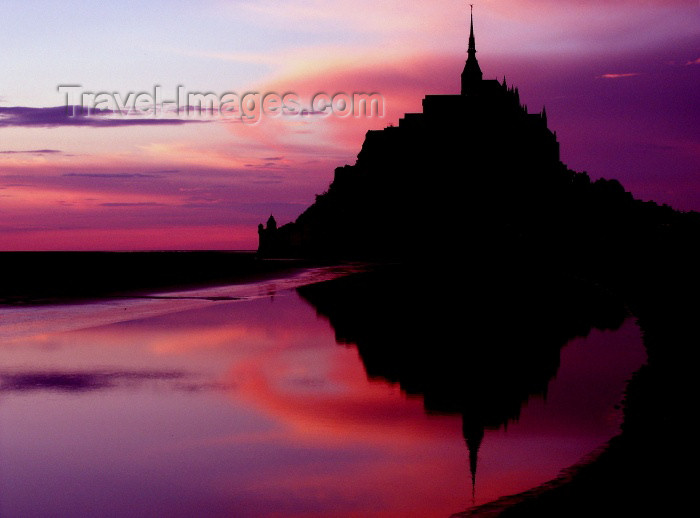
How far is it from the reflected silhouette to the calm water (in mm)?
408

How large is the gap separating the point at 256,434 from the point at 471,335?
31.9 ft

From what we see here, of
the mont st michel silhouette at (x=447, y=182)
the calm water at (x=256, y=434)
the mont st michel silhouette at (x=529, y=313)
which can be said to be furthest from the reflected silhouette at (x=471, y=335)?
the mont st michel silhouette at (x=447, y=182)

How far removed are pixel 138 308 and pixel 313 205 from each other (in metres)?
122

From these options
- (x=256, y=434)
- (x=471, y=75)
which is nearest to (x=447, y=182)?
(x=471, y=75)

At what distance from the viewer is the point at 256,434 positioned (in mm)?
10031

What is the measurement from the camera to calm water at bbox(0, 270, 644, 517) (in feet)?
25.0

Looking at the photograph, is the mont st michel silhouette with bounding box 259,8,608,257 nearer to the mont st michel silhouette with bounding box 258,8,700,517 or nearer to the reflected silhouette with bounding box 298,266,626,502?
the mont st michel silhouette with bounding box 258,8,700,517

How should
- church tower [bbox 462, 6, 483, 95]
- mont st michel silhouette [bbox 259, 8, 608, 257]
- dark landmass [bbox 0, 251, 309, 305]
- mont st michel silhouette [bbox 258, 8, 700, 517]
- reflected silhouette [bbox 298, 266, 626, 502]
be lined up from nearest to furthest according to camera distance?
mont st michel silhouette [bbox 258, 8, 700, 517] → reflected silhouette [bbox 298, 266, 626, 502] → dark landmass [bbox 0, 251, 309, 305] → mont st michel silhouette [bbox 259, 8, 608, 257] → church tower [bbox 462, 6, 483, 95]

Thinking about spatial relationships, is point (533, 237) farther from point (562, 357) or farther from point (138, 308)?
point (562, 357)

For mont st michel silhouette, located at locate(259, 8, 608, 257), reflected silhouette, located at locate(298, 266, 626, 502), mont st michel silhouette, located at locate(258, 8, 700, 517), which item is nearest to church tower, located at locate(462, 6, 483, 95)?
mont st michel silhouette, located at locate(259, 8, 608, 257)

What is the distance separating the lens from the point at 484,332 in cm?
1938

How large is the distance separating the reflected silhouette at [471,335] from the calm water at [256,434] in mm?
408

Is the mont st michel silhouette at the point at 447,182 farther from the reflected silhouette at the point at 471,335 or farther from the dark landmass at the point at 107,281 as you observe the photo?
the reflected silhouette at the point at 471,335

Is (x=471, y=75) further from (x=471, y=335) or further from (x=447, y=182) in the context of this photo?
(x=471, y=335)
